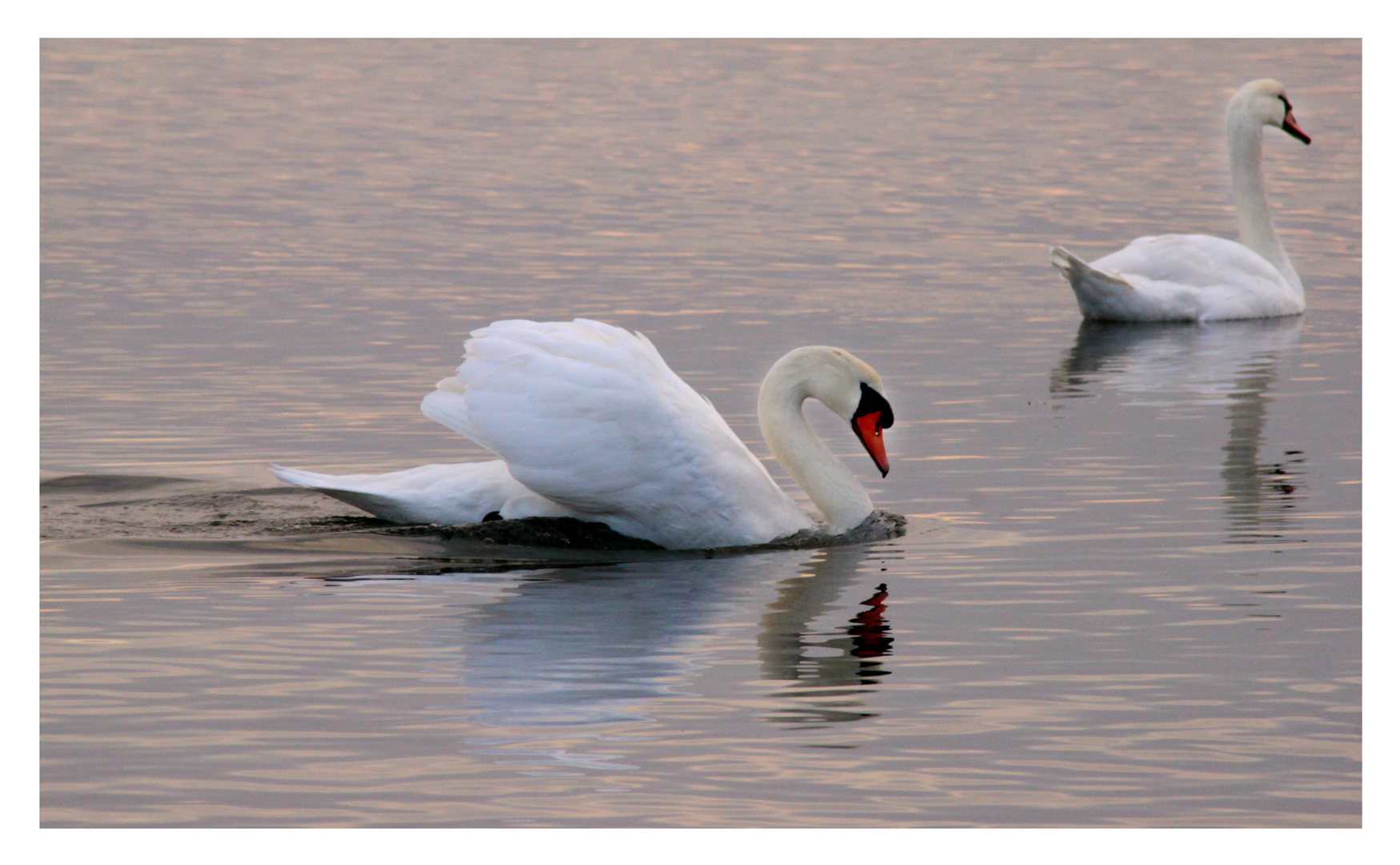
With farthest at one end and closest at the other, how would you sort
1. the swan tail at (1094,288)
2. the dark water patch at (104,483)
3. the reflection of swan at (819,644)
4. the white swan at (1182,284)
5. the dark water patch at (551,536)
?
the white swan at (1182,284)
the swan tail at (1094,288)
the dark water patch at (104,483)
the dark water patch at (551,536)
the reflection of swan at (819,644)

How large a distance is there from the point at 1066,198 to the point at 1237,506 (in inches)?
536

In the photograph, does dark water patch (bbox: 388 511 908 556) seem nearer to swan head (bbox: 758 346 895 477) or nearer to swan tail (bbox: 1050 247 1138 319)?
swan head (bbox: 758 346 895 477)

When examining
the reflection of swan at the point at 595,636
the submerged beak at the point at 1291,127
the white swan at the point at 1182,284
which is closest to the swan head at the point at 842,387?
the reflection of swan at the point at 595,636

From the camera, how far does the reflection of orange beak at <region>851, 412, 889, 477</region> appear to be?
9109 mm

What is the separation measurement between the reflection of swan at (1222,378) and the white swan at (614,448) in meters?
1.97

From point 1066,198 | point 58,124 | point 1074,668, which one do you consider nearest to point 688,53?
point 58,124

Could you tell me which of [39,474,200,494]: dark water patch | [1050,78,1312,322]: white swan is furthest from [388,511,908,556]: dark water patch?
[1050,78,1312,322]: white swan

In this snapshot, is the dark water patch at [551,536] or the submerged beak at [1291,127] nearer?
the dark water patch at [551,536]

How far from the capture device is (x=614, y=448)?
8508 mm

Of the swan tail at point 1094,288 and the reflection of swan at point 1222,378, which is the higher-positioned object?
the swan tail at point 1094,288

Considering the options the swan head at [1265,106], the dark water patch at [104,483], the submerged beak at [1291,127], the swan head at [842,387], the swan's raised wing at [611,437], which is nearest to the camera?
the swan's raised wing at [611,437]

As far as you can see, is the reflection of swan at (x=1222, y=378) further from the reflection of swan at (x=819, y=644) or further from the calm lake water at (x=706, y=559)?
the reflection of swan at (x=819, y=644)

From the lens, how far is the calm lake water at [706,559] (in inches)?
230

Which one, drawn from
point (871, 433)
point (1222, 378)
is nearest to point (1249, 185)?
point (1222, 378)
